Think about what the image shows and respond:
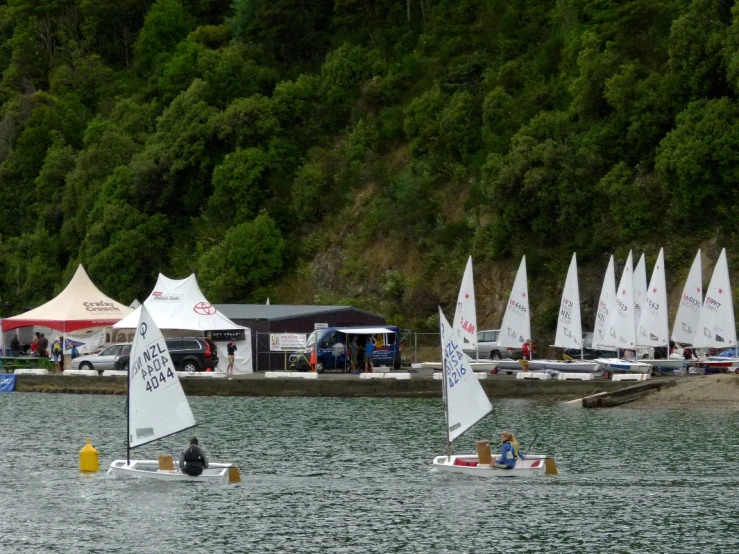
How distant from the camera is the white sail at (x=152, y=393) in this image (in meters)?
34.7

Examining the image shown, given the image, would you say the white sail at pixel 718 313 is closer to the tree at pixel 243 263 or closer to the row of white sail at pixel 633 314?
the row of white sail at pixel 633 314

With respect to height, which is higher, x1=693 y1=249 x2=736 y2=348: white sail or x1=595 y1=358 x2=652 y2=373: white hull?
x1=693 y1=249 x2=736 y2=348: white sail

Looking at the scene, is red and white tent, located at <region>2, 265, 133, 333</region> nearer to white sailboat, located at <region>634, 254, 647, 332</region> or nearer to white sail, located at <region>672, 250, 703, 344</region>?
white sailboat, located at <region>634, 254, 647, 332</region>

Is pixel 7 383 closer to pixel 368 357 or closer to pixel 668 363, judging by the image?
pixel 368 357

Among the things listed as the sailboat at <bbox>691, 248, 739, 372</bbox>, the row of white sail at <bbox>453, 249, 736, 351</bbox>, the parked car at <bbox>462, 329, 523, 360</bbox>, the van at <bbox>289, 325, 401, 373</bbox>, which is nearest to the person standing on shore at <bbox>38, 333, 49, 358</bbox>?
the van at <bbox>289, 325, 401, 373</bbox>

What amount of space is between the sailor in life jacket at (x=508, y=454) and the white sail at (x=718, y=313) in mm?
26718

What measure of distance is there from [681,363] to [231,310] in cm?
2055

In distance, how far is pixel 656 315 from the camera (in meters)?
59.1

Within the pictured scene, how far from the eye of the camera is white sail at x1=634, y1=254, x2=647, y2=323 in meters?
60.2

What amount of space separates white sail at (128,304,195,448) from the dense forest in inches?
1346

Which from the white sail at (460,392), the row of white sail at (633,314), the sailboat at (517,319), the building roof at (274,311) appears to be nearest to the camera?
the white sail at (460,392)

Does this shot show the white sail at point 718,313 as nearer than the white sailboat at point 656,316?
Yes

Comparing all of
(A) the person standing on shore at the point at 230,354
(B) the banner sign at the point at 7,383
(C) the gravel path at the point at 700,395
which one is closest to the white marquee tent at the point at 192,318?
(A) the person standing on shore at the point at 230,354

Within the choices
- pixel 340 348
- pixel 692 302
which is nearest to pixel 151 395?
pixel 340 348
